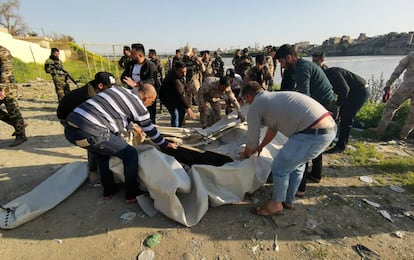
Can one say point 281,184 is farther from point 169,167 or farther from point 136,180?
point 136,180

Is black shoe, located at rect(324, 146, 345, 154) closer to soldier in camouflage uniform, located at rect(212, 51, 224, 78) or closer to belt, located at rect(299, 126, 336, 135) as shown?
belt, located at rect(299, 126, 336, 135)

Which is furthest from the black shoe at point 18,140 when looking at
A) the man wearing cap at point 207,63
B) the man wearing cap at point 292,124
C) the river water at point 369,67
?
the river water at point 369,67

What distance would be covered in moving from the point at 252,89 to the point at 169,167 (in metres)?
1.08

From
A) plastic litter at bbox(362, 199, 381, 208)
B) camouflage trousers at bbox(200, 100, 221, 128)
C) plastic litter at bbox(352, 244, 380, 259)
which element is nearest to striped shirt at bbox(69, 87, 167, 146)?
plastic litter at bbox(352, 244, 380, 259)

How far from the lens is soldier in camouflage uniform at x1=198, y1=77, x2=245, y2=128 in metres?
4.00

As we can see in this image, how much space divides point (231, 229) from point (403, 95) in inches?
161

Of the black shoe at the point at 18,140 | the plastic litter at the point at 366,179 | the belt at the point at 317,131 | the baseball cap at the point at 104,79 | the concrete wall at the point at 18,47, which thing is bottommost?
the plastic litter at the point at 366,179

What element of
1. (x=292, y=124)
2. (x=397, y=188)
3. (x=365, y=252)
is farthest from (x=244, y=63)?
(x=365, y=252)

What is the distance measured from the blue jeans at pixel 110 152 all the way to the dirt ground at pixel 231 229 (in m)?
0.18

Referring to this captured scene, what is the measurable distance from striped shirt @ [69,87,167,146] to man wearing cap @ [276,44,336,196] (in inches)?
72.3

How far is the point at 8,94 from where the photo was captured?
4.10 m

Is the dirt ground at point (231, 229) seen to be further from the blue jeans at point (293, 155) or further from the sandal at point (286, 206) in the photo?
the blue jeans at point (293, 155)

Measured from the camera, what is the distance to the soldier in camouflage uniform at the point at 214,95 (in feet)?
13.1

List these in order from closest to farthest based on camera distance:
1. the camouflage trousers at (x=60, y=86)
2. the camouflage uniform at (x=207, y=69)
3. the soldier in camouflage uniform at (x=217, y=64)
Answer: the camouflage trousers at (x=60, y=86) < the camouflage uniform at (x=207, y=69) < the soldier in camouflage uniform at (x=217, y=64)
